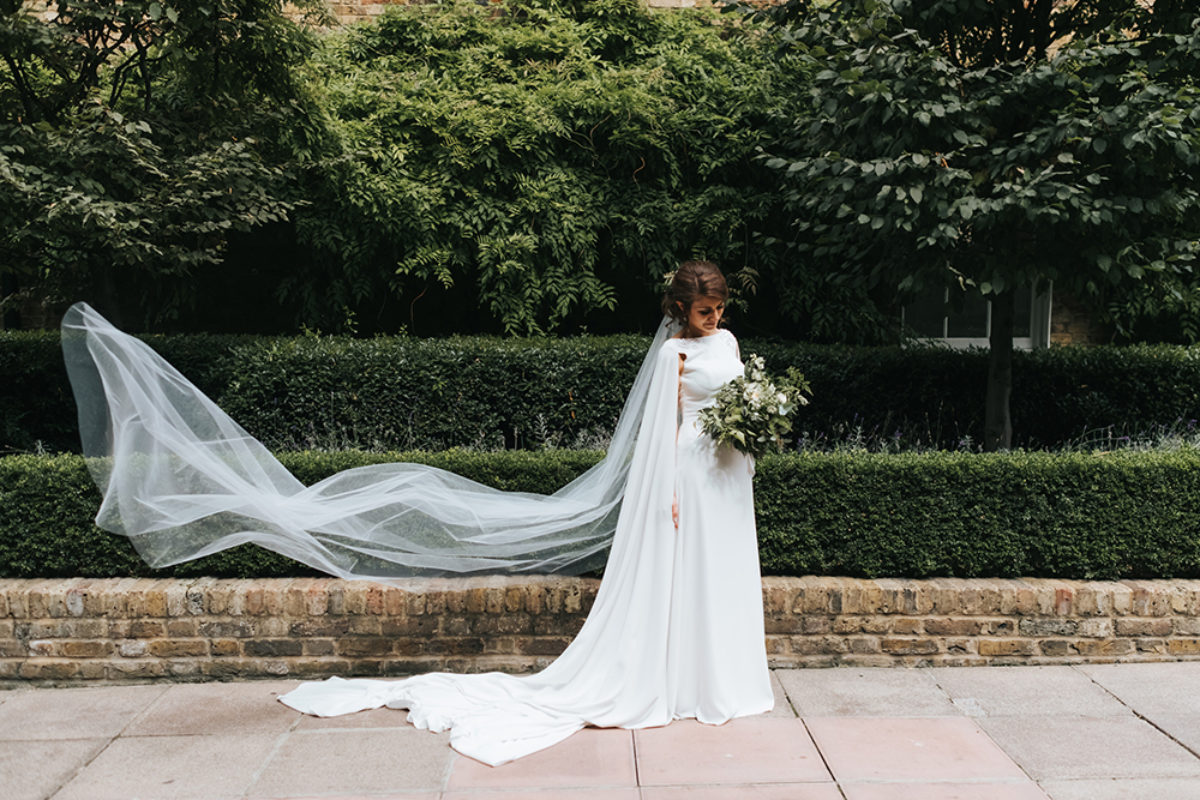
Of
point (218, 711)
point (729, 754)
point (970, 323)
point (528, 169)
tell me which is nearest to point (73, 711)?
point (218, 711)

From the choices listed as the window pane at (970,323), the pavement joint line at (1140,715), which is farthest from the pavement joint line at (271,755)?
the window pane at (970,323)

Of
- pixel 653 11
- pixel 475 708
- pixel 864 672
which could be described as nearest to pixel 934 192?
pixel 864 672

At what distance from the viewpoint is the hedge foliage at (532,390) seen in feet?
20.8

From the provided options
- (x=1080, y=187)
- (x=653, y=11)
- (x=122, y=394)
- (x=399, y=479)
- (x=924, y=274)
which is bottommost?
(x=399, y=479)

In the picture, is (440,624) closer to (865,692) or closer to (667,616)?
(667,616)

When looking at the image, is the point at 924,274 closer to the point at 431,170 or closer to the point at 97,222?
the point at 431,170

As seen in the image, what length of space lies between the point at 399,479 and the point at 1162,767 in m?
3.86

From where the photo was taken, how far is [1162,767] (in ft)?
→ 11.9

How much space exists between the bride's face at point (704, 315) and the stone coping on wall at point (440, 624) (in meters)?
1.50

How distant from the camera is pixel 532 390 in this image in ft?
21.3

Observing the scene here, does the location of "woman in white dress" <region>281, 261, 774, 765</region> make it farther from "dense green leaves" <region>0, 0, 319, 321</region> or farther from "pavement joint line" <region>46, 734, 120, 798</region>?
"dense green leaves" <region>0, 0, 319, 321</region>

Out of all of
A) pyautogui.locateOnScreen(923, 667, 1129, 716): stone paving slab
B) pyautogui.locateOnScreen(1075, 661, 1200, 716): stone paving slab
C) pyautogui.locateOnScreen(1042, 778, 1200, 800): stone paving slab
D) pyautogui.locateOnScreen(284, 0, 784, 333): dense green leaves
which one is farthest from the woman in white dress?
pyautogui.locateOnScreen(284, 0, 784, 333): dense green leaves

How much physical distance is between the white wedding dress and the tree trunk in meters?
3.14

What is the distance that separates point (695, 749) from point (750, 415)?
5.00 feet
